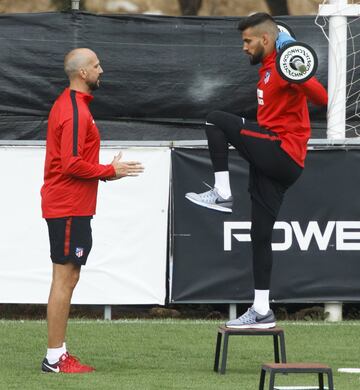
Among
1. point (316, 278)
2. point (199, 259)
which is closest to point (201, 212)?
point (199, 259)

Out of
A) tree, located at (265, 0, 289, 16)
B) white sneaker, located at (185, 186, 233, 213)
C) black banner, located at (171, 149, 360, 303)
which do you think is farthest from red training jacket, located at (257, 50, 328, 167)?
tree, located at (265, 0, 289, 16)

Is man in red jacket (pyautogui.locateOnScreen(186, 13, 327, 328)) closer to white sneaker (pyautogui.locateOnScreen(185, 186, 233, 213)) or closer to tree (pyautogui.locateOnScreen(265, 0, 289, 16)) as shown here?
white sneaker (pyautogui.locateOnScreen(185, 186, 233, 213))

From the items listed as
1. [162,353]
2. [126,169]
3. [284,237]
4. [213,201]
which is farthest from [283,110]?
[284,237]

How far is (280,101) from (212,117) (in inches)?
18.5

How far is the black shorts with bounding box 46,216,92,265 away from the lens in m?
8.61

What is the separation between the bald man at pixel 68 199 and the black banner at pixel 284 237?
2.85 metres

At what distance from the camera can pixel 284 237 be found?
37.7 feet

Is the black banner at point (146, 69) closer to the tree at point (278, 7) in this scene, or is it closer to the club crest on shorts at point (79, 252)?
the tree at point (278, 7)

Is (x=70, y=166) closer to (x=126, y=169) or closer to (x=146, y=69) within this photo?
(x=126, y=169)

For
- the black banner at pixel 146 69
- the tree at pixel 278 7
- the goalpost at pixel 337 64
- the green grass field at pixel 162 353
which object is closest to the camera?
the green grass field at pixel 162 353

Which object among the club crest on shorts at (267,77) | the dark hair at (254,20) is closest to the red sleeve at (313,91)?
the club crest on shorts at (267,77)

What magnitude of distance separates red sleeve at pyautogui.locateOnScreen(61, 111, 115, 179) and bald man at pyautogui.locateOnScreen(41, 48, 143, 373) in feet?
0.07

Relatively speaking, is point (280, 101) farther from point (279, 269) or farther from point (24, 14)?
point (24, 14)

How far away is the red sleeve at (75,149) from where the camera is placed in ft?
27.6
